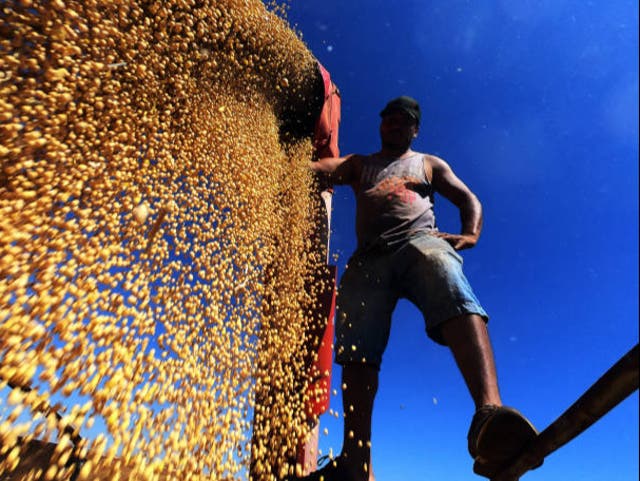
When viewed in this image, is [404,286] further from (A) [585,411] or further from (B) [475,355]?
(A) [585,411]

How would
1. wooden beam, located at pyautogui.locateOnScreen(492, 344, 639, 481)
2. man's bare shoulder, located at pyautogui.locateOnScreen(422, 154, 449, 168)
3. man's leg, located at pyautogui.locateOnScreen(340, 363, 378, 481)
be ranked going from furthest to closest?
man's bare shoulder, located at pyautogui.locateOnScreen(422, 154, 449, 168) → man's leg, located at pyautogui.locateOnScreen(340, 363, 378, 481) → wooden beam, located at pyautogui.locateOnScreen(492, 344, 639, 481)

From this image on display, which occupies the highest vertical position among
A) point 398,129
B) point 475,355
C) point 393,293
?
point 398,129

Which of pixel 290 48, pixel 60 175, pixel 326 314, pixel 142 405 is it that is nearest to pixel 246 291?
pixel 326 314

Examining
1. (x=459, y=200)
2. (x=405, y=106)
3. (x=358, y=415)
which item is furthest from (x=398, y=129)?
(x=358, y=415)

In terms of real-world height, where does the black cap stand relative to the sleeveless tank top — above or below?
above

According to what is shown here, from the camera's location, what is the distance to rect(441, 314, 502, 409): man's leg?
5.23ft

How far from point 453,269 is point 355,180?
3.66 feet

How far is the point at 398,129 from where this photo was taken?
280cm

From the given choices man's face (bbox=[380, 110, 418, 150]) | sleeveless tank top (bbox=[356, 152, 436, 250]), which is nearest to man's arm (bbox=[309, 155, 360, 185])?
sleeveless tank top (bbox=[356, 152, 436, 250])

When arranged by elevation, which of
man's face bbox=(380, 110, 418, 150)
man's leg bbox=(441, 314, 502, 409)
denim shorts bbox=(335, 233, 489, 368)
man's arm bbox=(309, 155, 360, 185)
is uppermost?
man's face bbox=(380, 110, 418, 150)

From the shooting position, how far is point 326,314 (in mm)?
2600

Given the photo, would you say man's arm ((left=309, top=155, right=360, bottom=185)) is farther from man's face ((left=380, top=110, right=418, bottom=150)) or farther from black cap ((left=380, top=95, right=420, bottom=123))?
black cap ((left=380, top=95, right=420, bottom=123))

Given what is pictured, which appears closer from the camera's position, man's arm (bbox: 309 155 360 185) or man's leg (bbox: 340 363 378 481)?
man's leg (bbox: 340 363 378 481)

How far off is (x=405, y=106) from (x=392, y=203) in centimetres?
80
